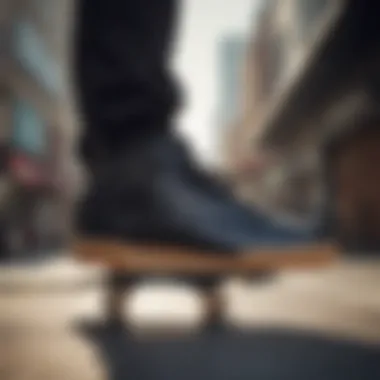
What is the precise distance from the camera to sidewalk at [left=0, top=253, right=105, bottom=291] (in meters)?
0.97

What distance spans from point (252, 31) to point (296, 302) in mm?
582

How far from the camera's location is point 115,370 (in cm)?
43

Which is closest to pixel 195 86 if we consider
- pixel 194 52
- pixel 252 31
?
pixel 194 52

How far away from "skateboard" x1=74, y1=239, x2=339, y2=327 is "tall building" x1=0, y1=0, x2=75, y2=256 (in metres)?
0.36

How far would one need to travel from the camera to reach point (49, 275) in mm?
1126

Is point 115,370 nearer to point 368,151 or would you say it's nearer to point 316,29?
point 316,29

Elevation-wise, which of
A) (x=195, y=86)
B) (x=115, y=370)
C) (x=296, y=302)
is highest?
(x=195, y=86)

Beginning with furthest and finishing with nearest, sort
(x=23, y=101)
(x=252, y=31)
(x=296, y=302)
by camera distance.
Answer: (x=252, y=31)
(x=23, y=101)
(x=296, y=302)

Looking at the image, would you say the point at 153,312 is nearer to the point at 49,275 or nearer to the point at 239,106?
the point at 49,275

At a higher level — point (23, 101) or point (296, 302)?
point (23, 101)

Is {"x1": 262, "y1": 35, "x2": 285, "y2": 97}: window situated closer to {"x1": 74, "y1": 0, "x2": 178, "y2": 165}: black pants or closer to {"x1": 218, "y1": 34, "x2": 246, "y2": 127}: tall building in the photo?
{"x1": 218, "y1": 34, "x2": 246, "y2": 127}: tall building

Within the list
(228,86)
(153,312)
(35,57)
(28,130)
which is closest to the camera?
(153,312)

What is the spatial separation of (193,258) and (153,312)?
0.22m

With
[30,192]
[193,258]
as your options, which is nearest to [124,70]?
[193,258]
